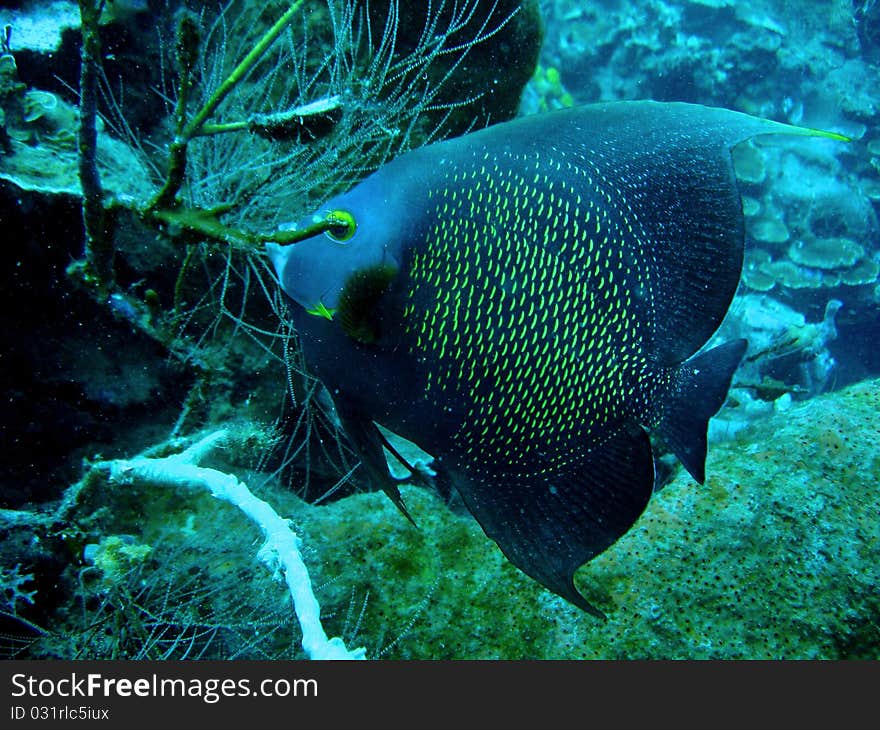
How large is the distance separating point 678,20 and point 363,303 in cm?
1349

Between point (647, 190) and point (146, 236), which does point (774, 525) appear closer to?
point (647, 190)

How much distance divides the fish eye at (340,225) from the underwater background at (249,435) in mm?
406

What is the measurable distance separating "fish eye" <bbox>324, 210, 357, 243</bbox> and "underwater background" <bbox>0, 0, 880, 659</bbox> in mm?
406

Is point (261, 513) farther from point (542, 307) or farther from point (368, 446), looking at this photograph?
point (542, 307)

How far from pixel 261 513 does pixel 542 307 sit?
4.32ft

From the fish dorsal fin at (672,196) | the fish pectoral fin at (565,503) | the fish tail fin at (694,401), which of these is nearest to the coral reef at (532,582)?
the fish pectoral fin at (565,503)

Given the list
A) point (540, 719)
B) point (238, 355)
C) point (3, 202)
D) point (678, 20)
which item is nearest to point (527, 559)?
point (540, 719)

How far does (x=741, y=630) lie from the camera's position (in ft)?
6.38

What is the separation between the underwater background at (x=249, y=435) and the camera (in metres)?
1.86

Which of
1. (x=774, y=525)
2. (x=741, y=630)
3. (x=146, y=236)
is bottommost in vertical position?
(x=741, y=630)

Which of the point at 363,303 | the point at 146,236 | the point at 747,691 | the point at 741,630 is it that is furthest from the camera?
the point at 146,236

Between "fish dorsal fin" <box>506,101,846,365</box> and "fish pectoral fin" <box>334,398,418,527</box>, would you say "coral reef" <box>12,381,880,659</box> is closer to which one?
"fish pectoral fin" <box>334,398,418,527</box>

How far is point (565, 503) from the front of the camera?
4.56 feet

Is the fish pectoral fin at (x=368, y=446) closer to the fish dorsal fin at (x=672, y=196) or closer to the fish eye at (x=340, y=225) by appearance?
the fish eye at (x=340, y=225)
